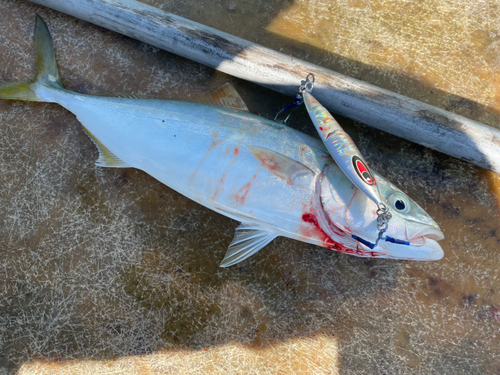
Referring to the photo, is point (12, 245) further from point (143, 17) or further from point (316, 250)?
point (316, 250)

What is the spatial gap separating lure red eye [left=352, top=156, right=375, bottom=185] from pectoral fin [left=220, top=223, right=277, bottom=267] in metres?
0.72

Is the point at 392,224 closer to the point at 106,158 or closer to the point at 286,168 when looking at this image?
the point at 286,168

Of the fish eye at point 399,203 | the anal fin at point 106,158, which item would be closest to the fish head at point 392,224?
the fish eye at point 399,203

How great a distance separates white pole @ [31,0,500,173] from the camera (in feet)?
7.31

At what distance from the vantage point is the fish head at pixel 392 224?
6.58ft

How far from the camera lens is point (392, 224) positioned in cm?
200

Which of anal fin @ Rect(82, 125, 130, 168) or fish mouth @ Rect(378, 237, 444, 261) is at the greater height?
fish mouth @ Rect(378, 237, 444, 261)

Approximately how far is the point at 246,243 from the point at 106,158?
4.00 ft

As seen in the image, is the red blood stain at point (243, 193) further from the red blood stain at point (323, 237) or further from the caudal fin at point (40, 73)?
the caudal fin at point (40, 73)

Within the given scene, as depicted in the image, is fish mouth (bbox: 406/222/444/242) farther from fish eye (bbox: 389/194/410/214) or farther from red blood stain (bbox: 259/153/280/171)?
red blood stain (bbox: 259/153/280/171)

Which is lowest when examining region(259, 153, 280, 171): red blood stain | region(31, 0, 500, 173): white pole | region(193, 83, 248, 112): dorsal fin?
region(259, 153, 280, 171): red blood stain

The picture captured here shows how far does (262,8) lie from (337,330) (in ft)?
8.74

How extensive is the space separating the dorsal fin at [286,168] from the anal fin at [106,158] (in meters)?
1.06

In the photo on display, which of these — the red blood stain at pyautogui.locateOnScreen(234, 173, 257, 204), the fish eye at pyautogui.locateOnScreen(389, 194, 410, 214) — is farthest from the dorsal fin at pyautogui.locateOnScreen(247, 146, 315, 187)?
the fish eye at pyautogui.locateOnScreen(389, 194, 410, 214)
